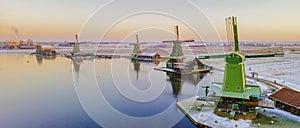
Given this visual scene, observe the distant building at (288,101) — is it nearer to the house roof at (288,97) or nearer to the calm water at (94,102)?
the house roof at (288,97)

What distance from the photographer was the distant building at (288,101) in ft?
25.1

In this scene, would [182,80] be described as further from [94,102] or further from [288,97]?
[288,97]

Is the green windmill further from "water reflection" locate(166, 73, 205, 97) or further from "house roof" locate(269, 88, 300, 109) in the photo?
"water reflection" locate(166, 73, 205, 97)

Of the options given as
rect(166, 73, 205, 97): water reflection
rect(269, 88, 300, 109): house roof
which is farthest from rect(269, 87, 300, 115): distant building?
rect(166, 73, 205, 97): water reflection

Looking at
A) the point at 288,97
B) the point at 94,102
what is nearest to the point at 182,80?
the point at 94,102

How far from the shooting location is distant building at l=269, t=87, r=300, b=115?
7652 millimetres

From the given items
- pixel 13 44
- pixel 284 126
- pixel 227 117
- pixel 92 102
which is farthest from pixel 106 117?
pixel 13 44

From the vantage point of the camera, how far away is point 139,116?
27.5 feet

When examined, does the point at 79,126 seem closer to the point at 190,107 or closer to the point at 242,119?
the point at 190,107

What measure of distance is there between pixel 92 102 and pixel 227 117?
5.50 metres

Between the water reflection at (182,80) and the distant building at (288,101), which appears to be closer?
the distant building at (288,101)

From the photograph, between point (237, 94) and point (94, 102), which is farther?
point (94, 102)

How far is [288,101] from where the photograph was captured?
797 cm

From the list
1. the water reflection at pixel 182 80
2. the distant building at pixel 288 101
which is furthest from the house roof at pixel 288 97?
the water reflection at pixel 182 80
